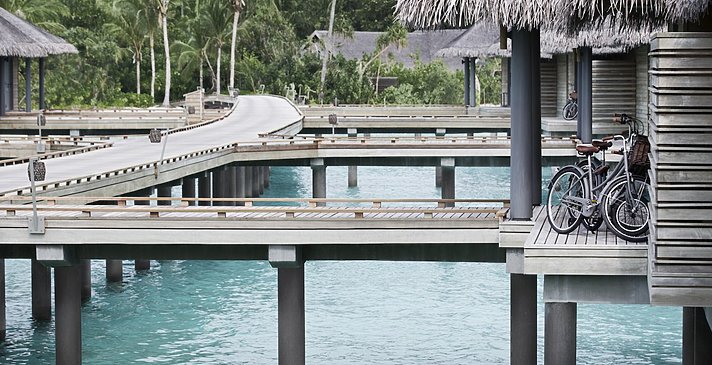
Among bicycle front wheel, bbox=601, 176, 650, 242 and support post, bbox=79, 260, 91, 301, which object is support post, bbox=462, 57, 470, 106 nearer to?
support post, bbox=79, 260, 91, 301

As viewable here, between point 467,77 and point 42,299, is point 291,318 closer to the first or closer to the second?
point 42,299

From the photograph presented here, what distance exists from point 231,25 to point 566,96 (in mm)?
34098

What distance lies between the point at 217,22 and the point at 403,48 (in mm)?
15634

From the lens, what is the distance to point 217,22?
78.1 m

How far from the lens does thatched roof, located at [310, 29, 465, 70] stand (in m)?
85.8

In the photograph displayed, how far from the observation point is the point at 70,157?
3438cm

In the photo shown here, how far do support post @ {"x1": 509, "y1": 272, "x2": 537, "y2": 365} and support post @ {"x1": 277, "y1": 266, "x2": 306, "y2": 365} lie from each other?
3.03m

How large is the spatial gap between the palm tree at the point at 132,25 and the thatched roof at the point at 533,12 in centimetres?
5932

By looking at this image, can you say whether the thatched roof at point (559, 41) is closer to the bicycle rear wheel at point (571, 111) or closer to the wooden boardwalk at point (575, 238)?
the bicycle rear wheel at point (571, 111)

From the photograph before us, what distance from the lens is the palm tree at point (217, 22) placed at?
7712 centimetres

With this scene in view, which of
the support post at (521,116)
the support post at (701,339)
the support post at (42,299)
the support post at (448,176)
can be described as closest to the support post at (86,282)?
the support post at (42,299)

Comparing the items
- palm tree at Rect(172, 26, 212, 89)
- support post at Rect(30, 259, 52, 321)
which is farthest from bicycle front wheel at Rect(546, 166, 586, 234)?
palm tree at Rect(172, 26, 212, 89)

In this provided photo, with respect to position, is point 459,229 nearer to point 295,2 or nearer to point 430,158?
point 430,158

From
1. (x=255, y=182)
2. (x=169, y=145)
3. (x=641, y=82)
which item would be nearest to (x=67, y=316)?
(x=169, y=145)
